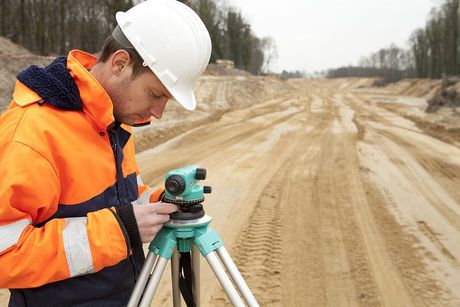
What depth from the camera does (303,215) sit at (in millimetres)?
5613

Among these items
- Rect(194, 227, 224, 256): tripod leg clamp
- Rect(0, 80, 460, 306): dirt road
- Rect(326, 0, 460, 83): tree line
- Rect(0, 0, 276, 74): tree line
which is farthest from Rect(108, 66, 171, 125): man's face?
Rect(326, 0, 460, 83): tree line

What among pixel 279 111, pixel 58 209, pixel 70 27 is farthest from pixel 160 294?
pixel 70 27

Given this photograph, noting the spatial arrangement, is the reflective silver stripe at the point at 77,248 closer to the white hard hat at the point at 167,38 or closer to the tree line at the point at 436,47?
the white hard hat at the point at 167,38

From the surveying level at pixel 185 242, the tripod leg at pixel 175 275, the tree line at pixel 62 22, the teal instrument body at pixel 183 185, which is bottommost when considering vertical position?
the tripod leg at pixel 175 275

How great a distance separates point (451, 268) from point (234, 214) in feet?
8.18

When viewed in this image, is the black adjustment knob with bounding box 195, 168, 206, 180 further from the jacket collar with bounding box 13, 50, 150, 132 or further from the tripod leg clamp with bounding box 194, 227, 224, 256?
the jacket collar with bounding box 13, 50, 150, 132

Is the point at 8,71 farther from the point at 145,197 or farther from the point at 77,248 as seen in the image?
the point at 77,248

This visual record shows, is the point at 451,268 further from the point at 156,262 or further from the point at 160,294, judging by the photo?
the point at 156,262

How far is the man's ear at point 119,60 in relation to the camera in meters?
1.47

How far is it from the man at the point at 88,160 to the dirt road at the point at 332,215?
2.20 meters

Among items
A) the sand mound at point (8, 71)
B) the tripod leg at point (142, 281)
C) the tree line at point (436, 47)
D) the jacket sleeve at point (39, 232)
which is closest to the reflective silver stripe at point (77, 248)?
the jacket sleeve at point (39, 232)

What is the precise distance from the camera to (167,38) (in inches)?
61.1

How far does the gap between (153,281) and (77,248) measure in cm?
36

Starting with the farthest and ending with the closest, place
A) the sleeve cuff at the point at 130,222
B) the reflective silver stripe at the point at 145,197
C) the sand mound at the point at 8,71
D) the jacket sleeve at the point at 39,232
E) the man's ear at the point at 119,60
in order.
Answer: the sand mound at the point at 8,71
the reflective silver stripe at the point at 145,197
the man's ear at the point at 119,60
the sleeve cuff at the point at 130,222
the jacket sleeve at the point at 39,232
